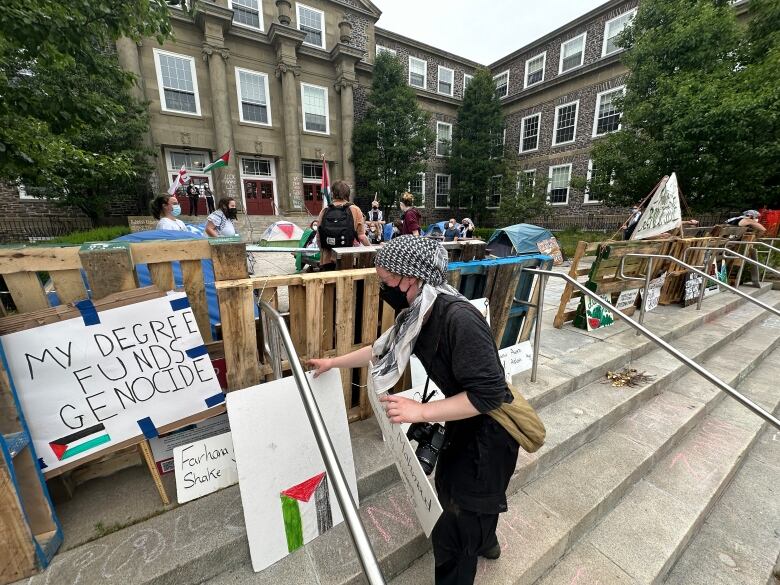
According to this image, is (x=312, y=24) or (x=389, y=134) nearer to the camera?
(x=312, y=24)

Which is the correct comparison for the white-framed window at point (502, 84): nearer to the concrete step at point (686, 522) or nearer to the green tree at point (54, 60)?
the green tree at point (54, 60)

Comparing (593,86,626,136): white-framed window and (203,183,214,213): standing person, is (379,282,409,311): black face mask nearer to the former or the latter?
(203,183,214,213): standing person

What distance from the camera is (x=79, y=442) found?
1.59 meters

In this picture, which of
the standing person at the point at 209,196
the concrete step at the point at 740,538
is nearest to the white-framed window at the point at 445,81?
the standing person at the point at 209,196

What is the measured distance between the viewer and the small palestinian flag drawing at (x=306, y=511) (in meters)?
1.69

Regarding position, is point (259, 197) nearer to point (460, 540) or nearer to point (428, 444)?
point (428, 444)

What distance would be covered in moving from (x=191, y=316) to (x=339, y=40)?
73.3ft

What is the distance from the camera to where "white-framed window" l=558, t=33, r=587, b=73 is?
18.5 meters

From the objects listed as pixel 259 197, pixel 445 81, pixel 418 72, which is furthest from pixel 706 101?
pixel 445 81

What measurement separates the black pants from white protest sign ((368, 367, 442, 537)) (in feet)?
0.32

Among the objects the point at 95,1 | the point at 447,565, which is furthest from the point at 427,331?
the point at 95,1

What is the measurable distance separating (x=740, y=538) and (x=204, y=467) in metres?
3.52

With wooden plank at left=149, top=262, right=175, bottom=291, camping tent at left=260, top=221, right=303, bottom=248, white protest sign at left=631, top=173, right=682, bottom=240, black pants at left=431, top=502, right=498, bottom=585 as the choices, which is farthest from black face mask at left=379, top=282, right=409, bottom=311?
camping tent at left=260, top=221, right=303, bottom=248

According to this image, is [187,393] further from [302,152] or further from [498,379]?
[302,152]
